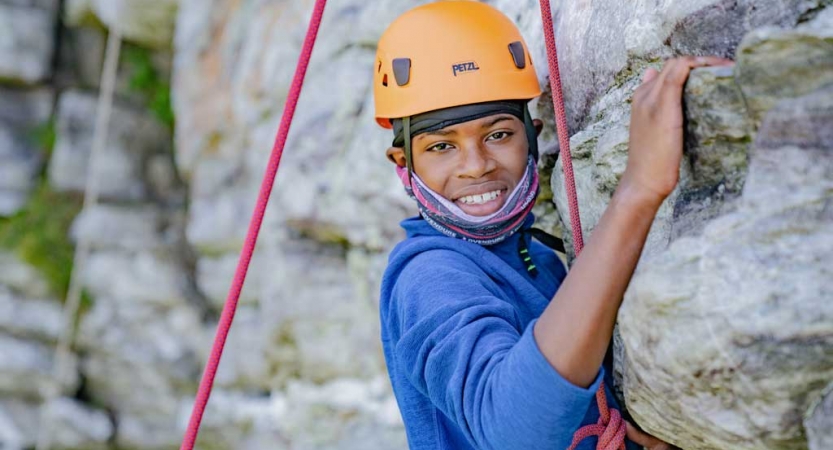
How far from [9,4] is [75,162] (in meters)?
1.62

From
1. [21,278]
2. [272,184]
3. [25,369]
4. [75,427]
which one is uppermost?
[272,184]

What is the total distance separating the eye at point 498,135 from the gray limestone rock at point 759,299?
0.82m

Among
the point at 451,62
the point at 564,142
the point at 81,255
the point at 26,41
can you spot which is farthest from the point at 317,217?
the point at 26,41

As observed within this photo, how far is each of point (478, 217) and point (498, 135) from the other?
0.79 feet

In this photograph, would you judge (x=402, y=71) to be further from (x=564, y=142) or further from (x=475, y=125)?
(x=564, y=142)

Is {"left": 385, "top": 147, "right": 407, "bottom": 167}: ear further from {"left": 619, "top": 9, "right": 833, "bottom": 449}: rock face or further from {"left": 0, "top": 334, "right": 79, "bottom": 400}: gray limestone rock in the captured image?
{"left": 0, "top": 334, "right": 79, "bottom": 400}: gray limestone rock

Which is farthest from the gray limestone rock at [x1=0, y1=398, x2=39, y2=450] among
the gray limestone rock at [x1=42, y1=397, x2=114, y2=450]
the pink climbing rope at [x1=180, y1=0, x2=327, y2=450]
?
the pink climbing rope at [x1=180, y1=0, x2=327, y2=450]

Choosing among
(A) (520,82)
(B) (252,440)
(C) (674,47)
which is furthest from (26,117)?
(C) (674,47)

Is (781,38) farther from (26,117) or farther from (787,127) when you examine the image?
(26,117)

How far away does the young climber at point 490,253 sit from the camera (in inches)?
58.2

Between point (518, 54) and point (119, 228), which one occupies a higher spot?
point (518, 54)

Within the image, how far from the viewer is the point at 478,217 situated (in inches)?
86.6

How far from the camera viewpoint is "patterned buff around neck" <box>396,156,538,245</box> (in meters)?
2.20

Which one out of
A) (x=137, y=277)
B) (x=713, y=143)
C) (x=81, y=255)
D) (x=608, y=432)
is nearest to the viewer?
(x=713, y=143)
